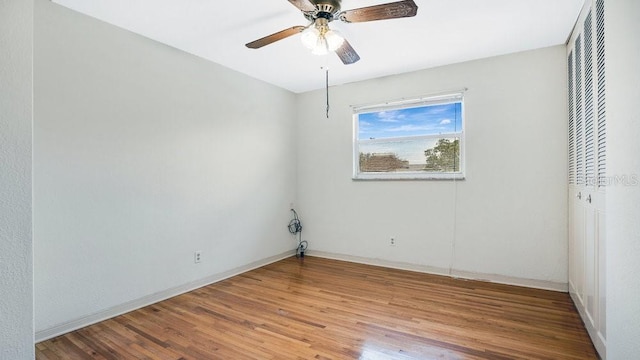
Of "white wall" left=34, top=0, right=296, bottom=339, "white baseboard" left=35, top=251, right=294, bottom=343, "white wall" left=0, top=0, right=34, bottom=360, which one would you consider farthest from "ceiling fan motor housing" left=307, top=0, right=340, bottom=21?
"white baseboard" left=35, top=251, right=294, bottom=343

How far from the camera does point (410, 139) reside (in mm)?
4043

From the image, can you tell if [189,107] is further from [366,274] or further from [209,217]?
[366,274]

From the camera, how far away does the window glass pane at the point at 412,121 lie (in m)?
3.78

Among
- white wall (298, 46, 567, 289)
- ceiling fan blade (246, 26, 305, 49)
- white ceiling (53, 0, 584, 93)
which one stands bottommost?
white wall (298, 46, 567, 289)

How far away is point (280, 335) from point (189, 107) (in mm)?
2479

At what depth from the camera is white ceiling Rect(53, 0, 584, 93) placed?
7.85ft

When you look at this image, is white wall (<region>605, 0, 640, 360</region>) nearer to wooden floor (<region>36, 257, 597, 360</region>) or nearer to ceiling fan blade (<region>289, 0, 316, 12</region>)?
wooden floor (<region>36, 257, 597, 360</region>)

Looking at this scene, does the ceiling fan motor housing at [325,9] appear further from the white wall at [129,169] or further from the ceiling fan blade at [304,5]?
the white wall at [129,169]

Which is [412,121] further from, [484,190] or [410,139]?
[484,190]

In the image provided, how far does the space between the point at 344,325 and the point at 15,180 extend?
231 cm

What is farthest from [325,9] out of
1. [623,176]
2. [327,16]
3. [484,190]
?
[484,190]

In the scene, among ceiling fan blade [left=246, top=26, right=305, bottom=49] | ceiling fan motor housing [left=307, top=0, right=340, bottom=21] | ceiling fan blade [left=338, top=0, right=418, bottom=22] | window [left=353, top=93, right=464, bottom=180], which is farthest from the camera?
window [left=353, top=93, right=464, bottom=180]

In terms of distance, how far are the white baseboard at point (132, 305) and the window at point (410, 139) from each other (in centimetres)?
218

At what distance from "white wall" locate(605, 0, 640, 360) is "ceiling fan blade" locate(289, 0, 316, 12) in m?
1.72
